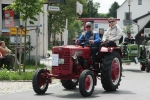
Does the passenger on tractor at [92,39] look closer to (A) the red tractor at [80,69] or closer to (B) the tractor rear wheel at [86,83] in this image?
(A) the red tractor at [80,69]

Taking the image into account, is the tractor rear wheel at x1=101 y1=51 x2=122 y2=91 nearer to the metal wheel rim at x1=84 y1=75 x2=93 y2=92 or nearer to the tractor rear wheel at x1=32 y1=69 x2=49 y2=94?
the metal wheel rim at x1=84 y1=75 x2=93 y2=92

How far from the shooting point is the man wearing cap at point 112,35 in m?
13.3

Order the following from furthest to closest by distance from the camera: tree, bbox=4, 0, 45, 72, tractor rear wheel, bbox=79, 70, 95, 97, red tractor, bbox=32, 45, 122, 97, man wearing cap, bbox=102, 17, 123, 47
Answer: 1. tree, bbox=4, 0, 45, 72
2. man wearing cap, bbox=102, 17, 123, 47
3. red tractor, bbox=32, 45, 122, 97
4. tractor rear wheel, bbox=79, 70, 95, 97


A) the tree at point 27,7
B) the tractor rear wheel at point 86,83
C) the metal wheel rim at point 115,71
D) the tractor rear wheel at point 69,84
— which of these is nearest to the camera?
the tractor rear wheel at point 86,83

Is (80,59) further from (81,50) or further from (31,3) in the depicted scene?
(31,3)

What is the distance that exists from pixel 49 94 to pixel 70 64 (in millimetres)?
1055

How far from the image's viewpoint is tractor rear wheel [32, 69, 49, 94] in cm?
1193

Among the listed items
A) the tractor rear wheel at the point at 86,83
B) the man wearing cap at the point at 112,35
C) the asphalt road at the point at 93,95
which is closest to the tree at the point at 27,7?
the man wearing cap at the point at 112,35

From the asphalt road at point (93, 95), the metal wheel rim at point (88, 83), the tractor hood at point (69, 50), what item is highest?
the tractor hood at point (69, 50)

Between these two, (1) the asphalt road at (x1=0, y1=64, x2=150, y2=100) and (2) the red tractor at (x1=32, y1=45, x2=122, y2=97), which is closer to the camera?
(1) the asphalt road at (x1=0, y1=64, x2=150, y2=100)


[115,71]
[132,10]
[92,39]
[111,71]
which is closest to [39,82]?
[92,39]

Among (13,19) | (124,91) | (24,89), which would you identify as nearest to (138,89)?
(124,91)

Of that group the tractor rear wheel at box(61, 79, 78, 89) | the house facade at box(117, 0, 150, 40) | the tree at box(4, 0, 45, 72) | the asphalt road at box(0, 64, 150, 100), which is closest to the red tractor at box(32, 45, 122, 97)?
the asphalt road at box(0, 64, 150, 100)

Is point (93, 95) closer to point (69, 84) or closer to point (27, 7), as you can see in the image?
point (69, 84)
